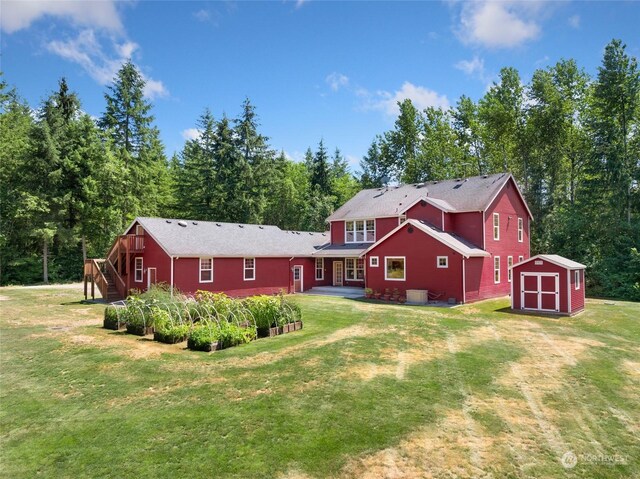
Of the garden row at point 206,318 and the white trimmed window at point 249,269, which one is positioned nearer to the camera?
the garden row at point 206,318

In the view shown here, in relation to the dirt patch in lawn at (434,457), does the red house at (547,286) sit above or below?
above

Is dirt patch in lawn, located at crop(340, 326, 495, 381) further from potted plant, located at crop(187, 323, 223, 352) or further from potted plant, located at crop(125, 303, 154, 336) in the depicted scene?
potted plant, located at crop(125, 303, 154, 336)

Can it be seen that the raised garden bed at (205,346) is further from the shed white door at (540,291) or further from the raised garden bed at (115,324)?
the shed white door at (540,291)

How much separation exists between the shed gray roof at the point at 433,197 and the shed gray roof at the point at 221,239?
15.1 ft

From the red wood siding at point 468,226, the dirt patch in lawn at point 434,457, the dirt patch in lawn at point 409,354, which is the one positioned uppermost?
the red wood siding at point 468,226

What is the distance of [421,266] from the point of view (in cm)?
2242

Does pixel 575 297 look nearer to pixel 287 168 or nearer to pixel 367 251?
A: pixel 367 251

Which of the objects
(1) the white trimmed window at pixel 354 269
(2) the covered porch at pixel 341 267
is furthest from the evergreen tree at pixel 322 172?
(1) the white trimmed window at pixel 354 269

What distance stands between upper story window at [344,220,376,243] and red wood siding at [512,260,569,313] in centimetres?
1148

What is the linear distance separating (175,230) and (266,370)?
16189 millimetres

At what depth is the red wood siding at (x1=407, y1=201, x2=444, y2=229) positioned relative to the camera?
25.2 m

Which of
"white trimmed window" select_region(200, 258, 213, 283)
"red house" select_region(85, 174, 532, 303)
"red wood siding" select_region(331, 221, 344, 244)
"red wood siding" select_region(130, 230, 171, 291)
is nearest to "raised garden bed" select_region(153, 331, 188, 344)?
"red house" select_region(85, 174, 532, 303)

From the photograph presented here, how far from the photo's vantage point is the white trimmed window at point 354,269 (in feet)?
94.7

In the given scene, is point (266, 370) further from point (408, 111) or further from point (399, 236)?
point (408, 111)
